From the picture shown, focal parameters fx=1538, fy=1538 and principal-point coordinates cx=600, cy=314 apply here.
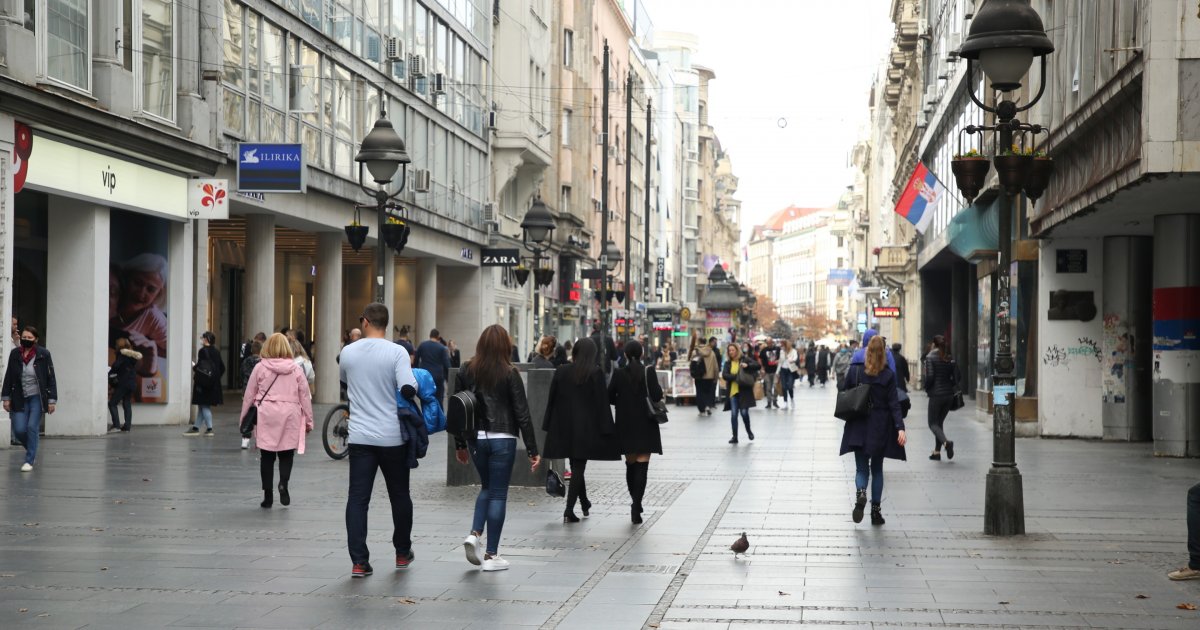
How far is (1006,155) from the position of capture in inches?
512

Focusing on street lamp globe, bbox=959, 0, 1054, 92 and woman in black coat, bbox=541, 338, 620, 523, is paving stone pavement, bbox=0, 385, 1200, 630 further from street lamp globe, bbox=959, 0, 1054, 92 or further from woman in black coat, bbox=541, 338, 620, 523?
street lamp globe, bbox=959, 0, 1054, 92

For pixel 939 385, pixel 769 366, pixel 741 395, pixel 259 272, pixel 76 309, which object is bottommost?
pixel 741 395

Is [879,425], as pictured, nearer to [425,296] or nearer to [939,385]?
[939,385]

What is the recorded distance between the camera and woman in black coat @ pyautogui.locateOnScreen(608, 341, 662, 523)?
13.7 m

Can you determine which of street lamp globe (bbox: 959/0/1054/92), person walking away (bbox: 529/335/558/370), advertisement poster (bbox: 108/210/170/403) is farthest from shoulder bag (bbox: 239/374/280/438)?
advertisement poster (bbox: 108/210/170/403)

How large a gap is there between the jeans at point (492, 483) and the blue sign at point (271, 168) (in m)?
17.2

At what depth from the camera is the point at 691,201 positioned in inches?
4702

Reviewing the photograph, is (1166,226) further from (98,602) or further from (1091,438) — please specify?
(98,602)

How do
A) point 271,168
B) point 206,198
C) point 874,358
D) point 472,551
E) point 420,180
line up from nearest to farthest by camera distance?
point 472,551 → point 874,358 → point 206,198 → point 271,168 → point 420,180

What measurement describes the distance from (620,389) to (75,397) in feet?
41.6

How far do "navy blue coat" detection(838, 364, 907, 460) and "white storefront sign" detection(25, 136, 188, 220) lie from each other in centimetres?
1304

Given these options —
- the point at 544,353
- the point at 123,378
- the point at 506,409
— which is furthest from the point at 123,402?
the point at 506,409

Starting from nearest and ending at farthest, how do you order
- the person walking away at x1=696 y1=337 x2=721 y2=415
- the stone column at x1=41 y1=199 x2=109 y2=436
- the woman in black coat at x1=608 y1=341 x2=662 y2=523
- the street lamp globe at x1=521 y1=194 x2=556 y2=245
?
the woman in black coat at x1=608 y1=341 x2=662 y2=523
the stone column at x1=41 y1=199 x2=109 y2=436
the street lamp globe at x1=521 y1=194 x2=556 y2=245
the person walking away at x1=696 y1=337 x2=721 y2=415

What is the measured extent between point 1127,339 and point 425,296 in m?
24.2
